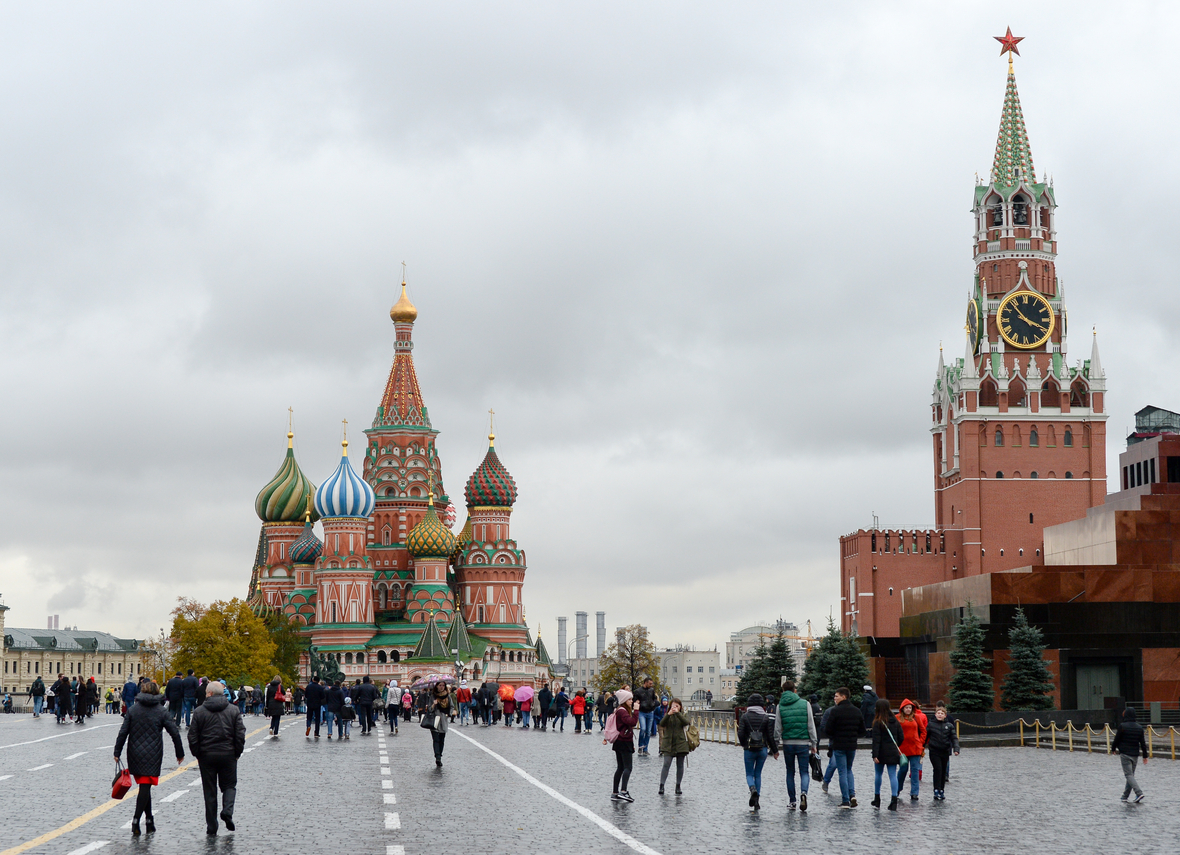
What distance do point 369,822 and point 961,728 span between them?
33.1 m

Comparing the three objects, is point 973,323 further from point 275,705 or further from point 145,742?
point 145,742

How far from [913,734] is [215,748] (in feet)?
32.9

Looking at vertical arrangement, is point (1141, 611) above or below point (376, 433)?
below

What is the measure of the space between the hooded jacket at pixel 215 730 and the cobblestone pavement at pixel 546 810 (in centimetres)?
81

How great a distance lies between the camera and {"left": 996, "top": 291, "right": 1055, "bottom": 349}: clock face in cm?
10719

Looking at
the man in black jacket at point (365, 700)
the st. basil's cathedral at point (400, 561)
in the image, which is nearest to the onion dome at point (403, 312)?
the st. basil's cathedral at point (400, 561)

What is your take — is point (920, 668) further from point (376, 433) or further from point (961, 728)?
point (376, 433)

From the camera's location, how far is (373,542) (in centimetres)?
11206

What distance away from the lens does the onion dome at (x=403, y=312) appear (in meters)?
118

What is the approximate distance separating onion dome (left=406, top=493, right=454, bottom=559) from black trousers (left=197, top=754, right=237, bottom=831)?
90.8 metres

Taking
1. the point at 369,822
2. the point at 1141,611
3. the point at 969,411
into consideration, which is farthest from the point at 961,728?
the point at 969,411

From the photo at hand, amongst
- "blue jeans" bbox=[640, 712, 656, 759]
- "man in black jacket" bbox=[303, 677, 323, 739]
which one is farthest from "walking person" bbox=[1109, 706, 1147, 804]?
"man in black jacket" bbox=[303, 677, 323, 739]

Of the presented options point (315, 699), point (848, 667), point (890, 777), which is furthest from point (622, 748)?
point (848, 667)

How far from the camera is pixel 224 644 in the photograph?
91.7m
